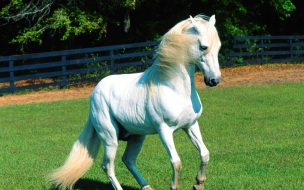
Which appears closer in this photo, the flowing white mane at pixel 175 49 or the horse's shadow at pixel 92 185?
the flowing white mane at pixel 175 49

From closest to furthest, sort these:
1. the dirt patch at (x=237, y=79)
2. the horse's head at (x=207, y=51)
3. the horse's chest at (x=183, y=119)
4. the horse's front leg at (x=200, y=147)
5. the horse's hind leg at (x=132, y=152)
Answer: the horse's head at (x=207, y=51)
the horse's chest at (x=183, y=119)
the horse's front leg at (x=200, y=147)
the horse's hind leg at (x=132, y=152)
the dirt patch at (x=237, y=79)

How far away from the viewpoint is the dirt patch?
2088cm

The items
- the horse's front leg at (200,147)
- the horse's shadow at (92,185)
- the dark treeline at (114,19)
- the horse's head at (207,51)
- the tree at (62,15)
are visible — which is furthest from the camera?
the dark treeline at (114,19)

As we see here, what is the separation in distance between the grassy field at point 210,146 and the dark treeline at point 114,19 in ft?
24.8

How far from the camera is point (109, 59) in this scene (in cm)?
2370

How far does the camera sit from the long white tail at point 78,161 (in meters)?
7.42

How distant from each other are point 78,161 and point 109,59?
1635 centimetres

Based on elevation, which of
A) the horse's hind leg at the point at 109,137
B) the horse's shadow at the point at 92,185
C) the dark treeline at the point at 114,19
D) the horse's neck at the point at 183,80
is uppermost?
the horse's neck at the point at 183,80

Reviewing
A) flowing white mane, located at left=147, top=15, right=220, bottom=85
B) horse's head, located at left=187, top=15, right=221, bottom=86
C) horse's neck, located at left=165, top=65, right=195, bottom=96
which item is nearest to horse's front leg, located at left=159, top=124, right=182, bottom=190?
horse's neck, located at left=165, top=65, right=195, bottom=96

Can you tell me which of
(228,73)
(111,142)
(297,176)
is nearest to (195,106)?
(111,142)

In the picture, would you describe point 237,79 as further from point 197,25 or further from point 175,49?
point 197,25

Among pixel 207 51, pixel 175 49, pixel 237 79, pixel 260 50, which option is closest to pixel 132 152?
pixel 175 49

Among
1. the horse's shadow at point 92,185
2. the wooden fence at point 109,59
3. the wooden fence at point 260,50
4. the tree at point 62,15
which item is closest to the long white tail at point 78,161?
the horse's shadow at point 92,185

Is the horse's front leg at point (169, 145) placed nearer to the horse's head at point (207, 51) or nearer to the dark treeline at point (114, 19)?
the horse's head at point (207, 51)
